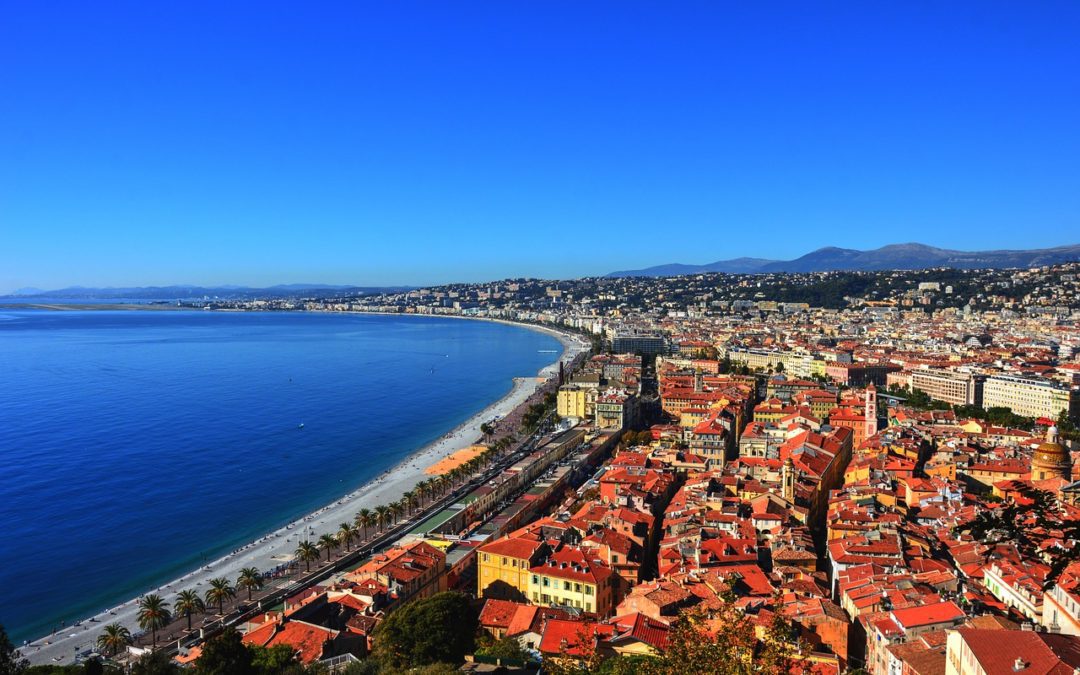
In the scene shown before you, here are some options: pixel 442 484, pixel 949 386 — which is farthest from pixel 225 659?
pixel 949 386

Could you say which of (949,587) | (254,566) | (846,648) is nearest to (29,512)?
(254,566)

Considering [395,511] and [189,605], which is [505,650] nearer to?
[189,605]

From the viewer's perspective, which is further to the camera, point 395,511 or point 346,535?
point 395,511

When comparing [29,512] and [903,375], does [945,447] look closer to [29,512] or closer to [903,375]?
[903,375]

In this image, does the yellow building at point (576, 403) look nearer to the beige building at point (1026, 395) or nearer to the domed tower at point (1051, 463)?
the domed tower at point (1051, 463)

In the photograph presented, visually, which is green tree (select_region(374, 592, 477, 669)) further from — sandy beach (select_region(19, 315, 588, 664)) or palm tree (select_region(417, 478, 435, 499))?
palm tree (select_region(417, 478, 435, 499))

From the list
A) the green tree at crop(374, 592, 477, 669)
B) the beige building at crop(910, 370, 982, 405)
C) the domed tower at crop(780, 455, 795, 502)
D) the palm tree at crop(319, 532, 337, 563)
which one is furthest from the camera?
the beige building at crop(910, 370, 982, 405)

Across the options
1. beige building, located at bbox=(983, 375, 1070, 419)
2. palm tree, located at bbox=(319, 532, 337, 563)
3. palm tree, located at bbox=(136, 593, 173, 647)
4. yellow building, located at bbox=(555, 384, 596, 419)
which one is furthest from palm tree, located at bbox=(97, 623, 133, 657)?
beige building, located at bbox=(983, 375, 1070, 419)
